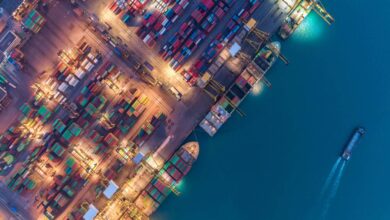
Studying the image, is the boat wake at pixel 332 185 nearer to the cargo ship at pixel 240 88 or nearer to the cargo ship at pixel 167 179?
the cargo ship at pixel 240 88

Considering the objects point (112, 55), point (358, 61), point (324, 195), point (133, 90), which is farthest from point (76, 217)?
point (358, 61)

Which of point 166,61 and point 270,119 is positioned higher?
point 270,119

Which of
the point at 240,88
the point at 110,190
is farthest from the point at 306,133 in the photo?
the point at 110,190

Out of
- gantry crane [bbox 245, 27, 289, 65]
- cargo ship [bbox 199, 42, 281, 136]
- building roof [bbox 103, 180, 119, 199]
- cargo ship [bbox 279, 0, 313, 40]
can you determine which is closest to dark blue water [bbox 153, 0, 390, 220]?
cargo ship [bbox 279, 0, 313, 40]

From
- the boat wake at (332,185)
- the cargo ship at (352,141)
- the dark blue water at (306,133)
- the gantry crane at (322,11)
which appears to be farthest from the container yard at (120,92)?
the boat wake at (332,185)

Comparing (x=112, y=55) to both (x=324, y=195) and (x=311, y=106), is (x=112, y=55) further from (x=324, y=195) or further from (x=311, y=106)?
(x=324, y=195)

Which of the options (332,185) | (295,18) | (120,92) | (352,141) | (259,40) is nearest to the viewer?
(120,92)

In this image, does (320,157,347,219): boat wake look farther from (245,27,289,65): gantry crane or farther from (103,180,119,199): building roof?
(103,180,119,199): building roof

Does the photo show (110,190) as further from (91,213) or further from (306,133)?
(306,133)
